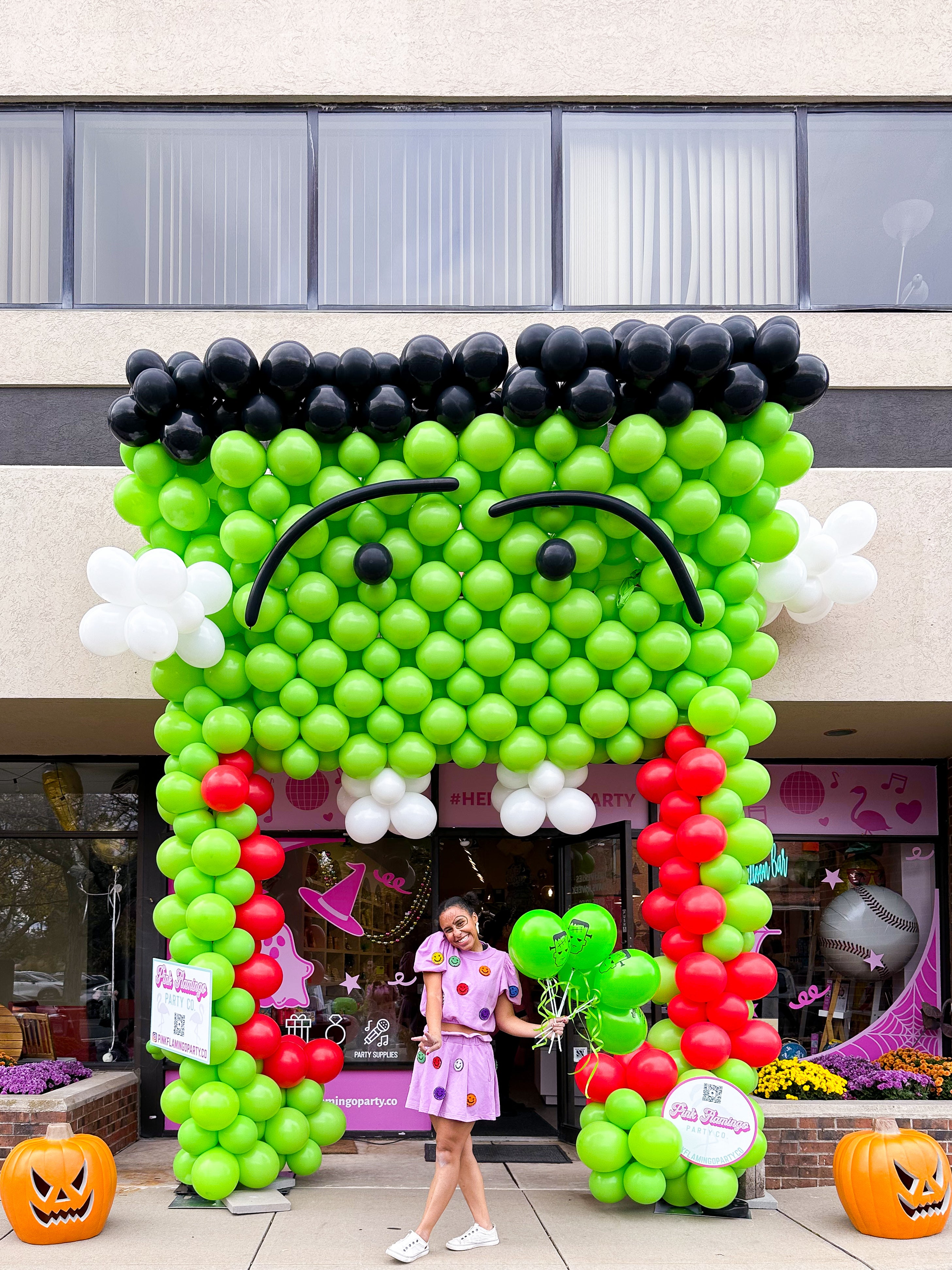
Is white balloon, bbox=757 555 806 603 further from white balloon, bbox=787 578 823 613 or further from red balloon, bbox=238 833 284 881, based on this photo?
red balloon, bbox=238 833 284 881

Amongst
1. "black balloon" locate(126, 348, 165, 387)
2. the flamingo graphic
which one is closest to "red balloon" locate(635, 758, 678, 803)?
the flamingo graphic

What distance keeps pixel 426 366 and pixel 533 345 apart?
1.95 ft

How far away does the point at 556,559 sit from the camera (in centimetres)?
641

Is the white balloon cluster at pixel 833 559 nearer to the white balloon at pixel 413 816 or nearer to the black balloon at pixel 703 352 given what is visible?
the black balloon at pixel 703 352

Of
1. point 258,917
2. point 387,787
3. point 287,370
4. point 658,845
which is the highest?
point 287,370

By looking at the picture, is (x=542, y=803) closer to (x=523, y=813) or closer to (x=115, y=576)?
(x=523, y=813)

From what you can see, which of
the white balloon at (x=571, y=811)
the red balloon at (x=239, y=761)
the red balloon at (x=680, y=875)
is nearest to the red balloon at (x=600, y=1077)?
the red balloon at (x=680, y=875)

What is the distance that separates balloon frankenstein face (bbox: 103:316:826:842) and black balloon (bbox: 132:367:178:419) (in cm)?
1

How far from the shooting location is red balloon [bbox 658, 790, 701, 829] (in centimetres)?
670

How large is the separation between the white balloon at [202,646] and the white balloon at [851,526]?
3.86m

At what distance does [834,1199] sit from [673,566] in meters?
3.93

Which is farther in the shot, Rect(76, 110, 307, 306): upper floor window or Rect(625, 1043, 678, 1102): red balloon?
Rect(76, 110, 307, 306): upper floor window

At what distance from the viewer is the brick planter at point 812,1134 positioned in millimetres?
7238

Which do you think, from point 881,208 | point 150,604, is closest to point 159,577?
point 150,604
